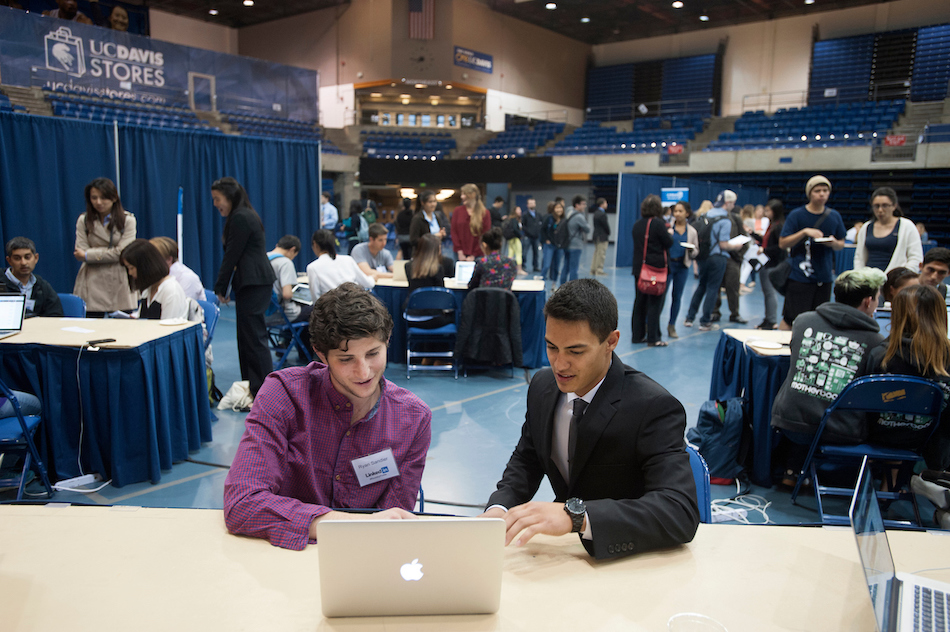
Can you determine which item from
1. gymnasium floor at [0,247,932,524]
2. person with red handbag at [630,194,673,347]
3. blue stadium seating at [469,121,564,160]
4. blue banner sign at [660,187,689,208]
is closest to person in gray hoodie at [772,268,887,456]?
gymnasium floor at [0,247,932,524]

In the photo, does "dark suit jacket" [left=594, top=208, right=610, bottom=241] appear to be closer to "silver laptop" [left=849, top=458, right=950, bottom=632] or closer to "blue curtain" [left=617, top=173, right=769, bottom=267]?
"blue curtain" [left=617, top=173, right=769, bottom=267]

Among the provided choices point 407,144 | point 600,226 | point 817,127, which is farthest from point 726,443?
point 407,144

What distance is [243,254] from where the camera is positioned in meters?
3.89

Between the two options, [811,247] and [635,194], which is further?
[635,194]

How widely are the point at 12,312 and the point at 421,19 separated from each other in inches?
700

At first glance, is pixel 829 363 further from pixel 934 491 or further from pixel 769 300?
pixel 769 300

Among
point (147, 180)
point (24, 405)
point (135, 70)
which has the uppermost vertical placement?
point (135, 70)

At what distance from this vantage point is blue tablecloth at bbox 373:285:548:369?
5289mm

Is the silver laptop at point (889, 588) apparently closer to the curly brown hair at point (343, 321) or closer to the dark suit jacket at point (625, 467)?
the dark suit jacket at point (625, 467)

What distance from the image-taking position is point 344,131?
19641 millimetres

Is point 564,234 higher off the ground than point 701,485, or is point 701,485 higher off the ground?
point 564,234

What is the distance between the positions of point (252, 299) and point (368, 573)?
11.0 feet

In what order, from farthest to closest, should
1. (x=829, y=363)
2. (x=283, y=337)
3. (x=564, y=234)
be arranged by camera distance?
(x=564, y=234), (x=283, y=337), (x=829, y=363)

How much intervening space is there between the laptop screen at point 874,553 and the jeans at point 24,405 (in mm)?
3287
